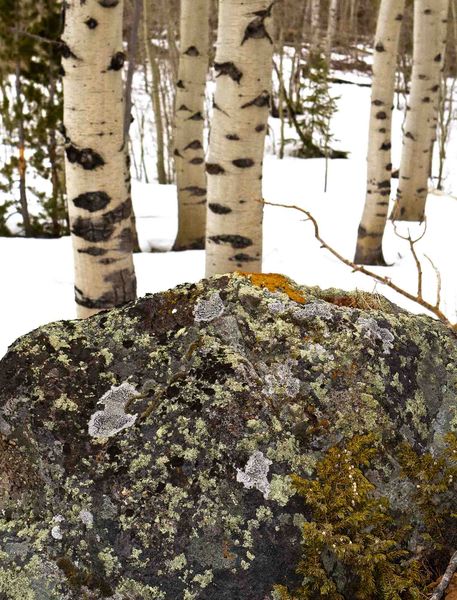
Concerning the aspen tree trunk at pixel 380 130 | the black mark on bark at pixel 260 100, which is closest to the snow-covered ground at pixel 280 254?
the aspen tree trunk at pixel 380 130

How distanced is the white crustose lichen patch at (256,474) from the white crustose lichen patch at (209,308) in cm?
44

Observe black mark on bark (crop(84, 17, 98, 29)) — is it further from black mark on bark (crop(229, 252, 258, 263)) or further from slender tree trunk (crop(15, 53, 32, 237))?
slender tree trunk (crop(15, 53, 32, 237))

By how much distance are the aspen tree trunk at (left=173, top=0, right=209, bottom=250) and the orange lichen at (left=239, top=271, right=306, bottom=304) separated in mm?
5142

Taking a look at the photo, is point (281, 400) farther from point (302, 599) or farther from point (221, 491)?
point (302, 599)

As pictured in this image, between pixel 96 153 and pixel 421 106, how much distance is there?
5.36 meters

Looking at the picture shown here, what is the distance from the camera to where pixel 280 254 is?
632cm

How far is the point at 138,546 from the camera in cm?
131

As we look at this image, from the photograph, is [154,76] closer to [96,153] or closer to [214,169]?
[214,169]

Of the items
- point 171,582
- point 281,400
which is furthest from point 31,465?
point 281,400

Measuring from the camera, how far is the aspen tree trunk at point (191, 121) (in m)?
6.37

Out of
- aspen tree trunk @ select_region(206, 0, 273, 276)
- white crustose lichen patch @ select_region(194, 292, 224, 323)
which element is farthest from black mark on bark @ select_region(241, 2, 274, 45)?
white crustose lichen patch @ select_region(194, 292, 224, 323)

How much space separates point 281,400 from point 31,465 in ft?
2.19

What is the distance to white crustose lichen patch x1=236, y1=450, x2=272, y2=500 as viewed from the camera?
1.36 meters

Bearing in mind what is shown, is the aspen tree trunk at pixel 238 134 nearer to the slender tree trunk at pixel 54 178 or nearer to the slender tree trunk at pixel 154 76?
the slender tree trunk at pixel 54 178
